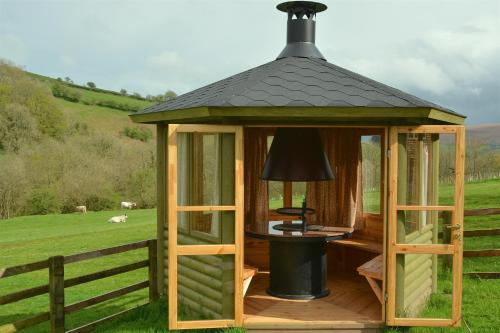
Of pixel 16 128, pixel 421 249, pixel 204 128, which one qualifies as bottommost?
pixel 421 249

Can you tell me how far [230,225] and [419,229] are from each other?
2865 mm

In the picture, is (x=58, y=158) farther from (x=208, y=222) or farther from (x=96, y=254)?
(x=208, y=222)

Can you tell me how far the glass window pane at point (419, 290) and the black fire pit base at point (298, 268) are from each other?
1.28 metres

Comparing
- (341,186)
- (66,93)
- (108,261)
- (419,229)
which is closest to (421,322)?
(419,229)

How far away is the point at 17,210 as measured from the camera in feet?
101

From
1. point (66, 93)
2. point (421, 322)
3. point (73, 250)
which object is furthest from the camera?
point (66, 93)

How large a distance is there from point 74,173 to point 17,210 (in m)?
4.42

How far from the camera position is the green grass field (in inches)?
304

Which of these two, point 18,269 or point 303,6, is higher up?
point 303,6

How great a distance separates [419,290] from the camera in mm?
7602

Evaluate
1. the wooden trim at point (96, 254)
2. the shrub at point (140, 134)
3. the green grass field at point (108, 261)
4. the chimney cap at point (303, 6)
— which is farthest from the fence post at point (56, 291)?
the shrub at point (140, 134)

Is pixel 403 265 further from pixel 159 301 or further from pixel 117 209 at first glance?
pixel 117 209

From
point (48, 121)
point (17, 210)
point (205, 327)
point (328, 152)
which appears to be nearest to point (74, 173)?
point (17, 210)

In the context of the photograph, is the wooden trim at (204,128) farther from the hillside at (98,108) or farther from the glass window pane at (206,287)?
the hillside at (98,108)
